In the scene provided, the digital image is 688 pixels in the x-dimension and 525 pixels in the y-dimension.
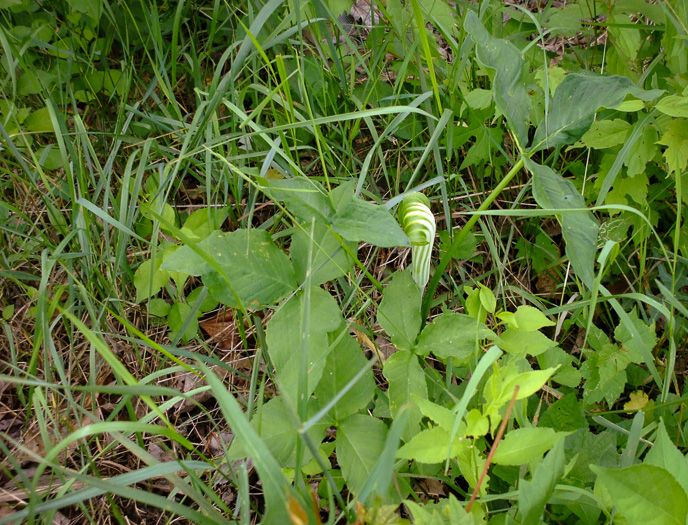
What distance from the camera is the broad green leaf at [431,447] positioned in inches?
42.5

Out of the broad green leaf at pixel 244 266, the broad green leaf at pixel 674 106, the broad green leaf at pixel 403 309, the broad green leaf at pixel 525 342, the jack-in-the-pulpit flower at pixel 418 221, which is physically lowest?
the broad green leaf at pixel 525 342

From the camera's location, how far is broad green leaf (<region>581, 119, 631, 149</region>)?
5.78ft

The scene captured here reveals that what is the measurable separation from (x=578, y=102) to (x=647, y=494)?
90 cm

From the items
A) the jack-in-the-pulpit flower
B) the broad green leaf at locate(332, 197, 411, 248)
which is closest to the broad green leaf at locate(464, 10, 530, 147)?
the jack-in-the-pulpit flower

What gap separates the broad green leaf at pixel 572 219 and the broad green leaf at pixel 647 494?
0.43m

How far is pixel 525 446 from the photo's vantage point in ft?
3.56

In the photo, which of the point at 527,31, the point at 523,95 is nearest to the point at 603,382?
the point at 523,95

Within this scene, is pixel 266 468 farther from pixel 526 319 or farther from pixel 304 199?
pixel 526 319

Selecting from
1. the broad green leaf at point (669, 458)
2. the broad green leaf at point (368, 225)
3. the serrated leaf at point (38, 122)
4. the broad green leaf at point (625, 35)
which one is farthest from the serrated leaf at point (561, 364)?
the serrated leaf at point (38, 122)

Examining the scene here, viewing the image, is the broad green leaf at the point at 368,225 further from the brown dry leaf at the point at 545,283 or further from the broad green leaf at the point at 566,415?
the brown dry leaf at the point at 545,283

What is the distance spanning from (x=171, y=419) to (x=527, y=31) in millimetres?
2130

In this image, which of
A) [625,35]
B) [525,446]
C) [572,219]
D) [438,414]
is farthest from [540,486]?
[625,35]

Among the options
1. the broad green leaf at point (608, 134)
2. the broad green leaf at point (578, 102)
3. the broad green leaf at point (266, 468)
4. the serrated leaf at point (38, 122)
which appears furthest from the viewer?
the serrated leaf at point (38, 122)

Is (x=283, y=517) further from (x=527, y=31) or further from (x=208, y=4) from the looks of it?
(x=208, y=4)
